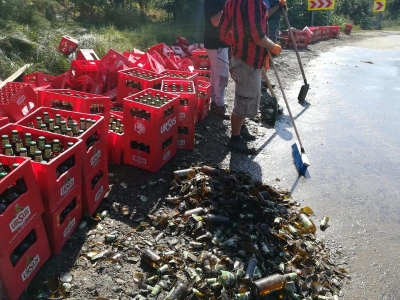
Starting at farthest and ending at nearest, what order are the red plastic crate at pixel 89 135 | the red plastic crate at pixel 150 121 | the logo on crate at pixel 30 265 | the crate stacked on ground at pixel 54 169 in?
1. the red plastic crate at pixel 150 121
2. the red plastic crate at pixel 89 135
3. the crate stacked on ground at pixel 54 169
4. the logo on crate at pixel 30 265

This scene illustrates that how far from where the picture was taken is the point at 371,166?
238 inches

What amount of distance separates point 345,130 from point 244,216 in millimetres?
4093

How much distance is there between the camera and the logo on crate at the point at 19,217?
2787 millimetres

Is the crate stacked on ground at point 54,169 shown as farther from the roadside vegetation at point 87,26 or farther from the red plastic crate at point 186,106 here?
the roadside vegetation at point 87,26


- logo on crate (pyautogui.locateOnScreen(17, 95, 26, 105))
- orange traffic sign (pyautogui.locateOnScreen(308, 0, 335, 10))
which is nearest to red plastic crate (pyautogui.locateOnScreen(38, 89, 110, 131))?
logo on crate (pyautogui.locateOnScreen(17, 95, 26, 105))

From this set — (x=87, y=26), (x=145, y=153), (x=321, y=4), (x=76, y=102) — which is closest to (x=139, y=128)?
(x=145, y=153)

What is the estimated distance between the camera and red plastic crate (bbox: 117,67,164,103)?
19.6 feet

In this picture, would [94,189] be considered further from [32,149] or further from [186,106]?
[186,106]

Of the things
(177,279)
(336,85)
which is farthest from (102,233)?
(336,85)

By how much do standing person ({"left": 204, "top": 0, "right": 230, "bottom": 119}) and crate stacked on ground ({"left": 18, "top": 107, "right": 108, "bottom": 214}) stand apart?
3.25m

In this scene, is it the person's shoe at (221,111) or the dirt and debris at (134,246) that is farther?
the person's shoe at (221,111)

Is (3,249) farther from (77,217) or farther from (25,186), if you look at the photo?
(77,217)

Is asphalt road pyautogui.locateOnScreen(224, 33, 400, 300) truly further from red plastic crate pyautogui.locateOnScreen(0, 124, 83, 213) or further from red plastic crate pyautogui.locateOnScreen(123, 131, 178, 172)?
red plastic crate pyautogui.locateOnScreen(0, 124, 83, 213)

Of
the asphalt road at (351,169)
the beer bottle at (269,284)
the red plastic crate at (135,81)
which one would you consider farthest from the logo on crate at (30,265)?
the red plastic crate at (135,81)
